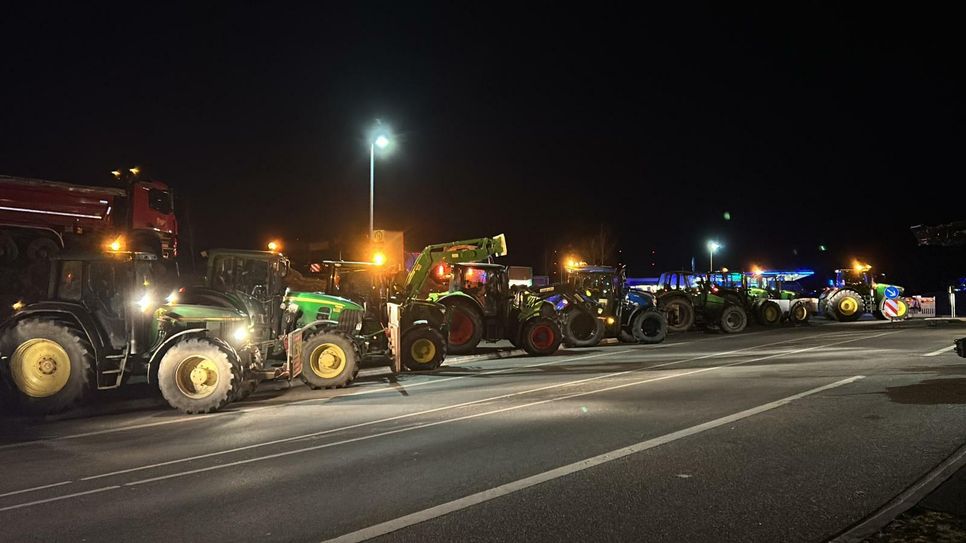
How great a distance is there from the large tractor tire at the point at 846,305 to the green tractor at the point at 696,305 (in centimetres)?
742

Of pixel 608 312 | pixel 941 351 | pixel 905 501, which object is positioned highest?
pixel 608 312

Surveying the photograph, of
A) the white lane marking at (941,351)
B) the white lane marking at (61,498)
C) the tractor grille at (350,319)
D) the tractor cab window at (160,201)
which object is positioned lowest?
the white lane marking at (61,498)

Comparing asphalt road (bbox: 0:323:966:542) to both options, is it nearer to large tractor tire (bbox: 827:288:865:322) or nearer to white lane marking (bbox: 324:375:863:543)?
white lane marking (bbox: 324:375:863:543)

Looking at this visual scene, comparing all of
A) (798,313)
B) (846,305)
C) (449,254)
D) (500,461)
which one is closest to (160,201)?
(449,254)

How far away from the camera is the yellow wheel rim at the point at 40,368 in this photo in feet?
34.7

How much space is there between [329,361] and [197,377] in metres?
2.73

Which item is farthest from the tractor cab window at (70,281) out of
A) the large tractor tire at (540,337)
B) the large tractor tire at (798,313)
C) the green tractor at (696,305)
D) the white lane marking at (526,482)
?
the large tractor tire at (798,313)

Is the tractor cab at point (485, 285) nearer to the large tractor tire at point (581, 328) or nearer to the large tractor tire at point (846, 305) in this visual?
the large tractor tire at point (581, 328)

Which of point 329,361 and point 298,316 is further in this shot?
point 298,316

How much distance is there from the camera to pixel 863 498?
17.7 feet

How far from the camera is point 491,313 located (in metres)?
19.3

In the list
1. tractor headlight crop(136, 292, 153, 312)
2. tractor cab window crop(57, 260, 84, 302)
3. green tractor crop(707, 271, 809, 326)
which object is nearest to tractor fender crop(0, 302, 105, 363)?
tractor cab window crop(57, 260, 84, 302)

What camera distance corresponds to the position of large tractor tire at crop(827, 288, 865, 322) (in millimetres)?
31375

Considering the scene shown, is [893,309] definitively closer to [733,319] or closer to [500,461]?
[733,319]
